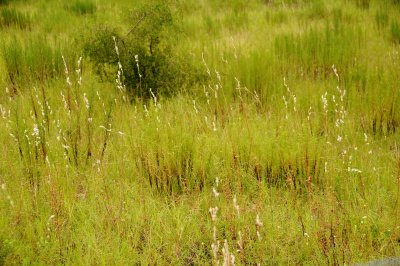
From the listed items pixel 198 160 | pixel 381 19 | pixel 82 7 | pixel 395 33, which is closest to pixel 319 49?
pixel 395 33

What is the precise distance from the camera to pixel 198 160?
119 inches

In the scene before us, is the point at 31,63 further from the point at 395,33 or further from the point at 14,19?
the point at 395,33

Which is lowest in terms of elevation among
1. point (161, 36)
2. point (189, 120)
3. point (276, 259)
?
point (276, 259)

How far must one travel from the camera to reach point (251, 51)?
519cm

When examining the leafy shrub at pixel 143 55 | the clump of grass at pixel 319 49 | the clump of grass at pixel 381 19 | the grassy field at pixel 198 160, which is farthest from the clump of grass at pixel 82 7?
the clump of grass at pixel 381 19

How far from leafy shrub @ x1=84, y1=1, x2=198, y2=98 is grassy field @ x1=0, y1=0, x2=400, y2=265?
0.01 meters

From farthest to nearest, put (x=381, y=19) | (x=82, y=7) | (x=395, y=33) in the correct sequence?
(x=82, y=7)
(x=381, y=19)
(x=395, y=33)

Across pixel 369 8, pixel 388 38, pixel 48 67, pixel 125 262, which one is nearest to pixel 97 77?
pixel 48 67

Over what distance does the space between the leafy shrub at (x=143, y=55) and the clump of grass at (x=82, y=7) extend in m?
3.70

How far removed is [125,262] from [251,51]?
3.30 metres

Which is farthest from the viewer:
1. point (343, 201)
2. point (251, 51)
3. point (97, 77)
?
point (251, 51)

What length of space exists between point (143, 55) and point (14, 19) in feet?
12.2

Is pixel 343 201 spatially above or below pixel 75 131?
below

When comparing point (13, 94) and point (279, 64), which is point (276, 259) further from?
point (13, 94)
